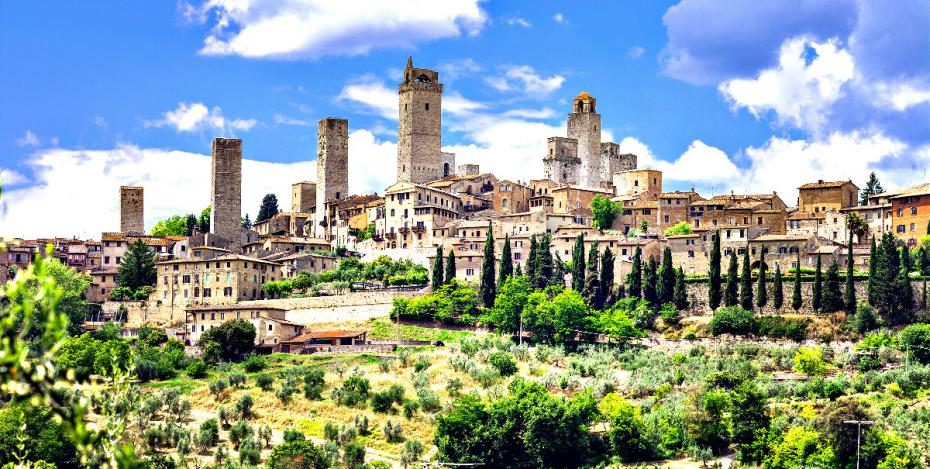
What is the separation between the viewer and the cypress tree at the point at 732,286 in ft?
206

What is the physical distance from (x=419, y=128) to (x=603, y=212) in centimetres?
2110

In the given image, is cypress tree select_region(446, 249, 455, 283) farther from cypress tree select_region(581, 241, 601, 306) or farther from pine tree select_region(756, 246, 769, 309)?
pine tree select_region(756, 246, 769, 309)

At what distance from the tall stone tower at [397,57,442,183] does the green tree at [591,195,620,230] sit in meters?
18.1

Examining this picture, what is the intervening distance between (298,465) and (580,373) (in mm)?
16722

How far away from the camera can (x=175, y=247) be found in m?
84.3

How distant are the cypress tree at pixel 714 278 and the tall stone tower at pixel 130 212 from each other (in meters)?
45.7

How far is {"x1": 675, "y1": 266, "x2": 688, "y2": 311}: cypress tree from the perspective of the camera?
64375 millimetres

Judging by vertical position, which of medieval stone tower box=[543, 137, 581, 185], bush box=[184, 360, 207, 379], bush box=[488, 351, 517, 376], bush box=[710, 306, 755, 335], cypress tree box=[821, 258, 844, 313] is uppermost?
medieval stone tower box=[543, 137, 581, 185]

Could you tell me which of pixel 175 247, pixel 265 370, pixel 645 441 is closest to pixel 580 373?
pixel 645 441

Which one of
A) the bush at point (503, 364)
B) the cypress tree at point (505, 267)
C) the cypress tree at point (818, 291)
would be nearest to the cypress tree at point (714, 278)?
the cypress tree at point (818, 291)

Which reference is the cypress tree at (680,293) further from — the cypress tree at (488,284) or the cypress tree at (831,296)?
the cypress tree at (488,284)

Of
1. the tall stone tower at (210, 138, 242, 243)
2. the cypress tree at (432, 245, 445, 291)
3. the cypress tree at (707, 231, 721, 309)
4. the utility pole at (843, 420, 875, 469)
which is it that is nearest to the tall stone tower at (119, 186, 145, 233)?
the tall stone tower at (210, 138, 242, 243)

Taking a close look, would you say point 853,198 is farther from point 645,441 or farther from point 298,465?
point 298,465

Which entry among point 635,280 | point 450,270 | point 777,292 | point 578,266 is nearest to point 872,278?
point 777,292
